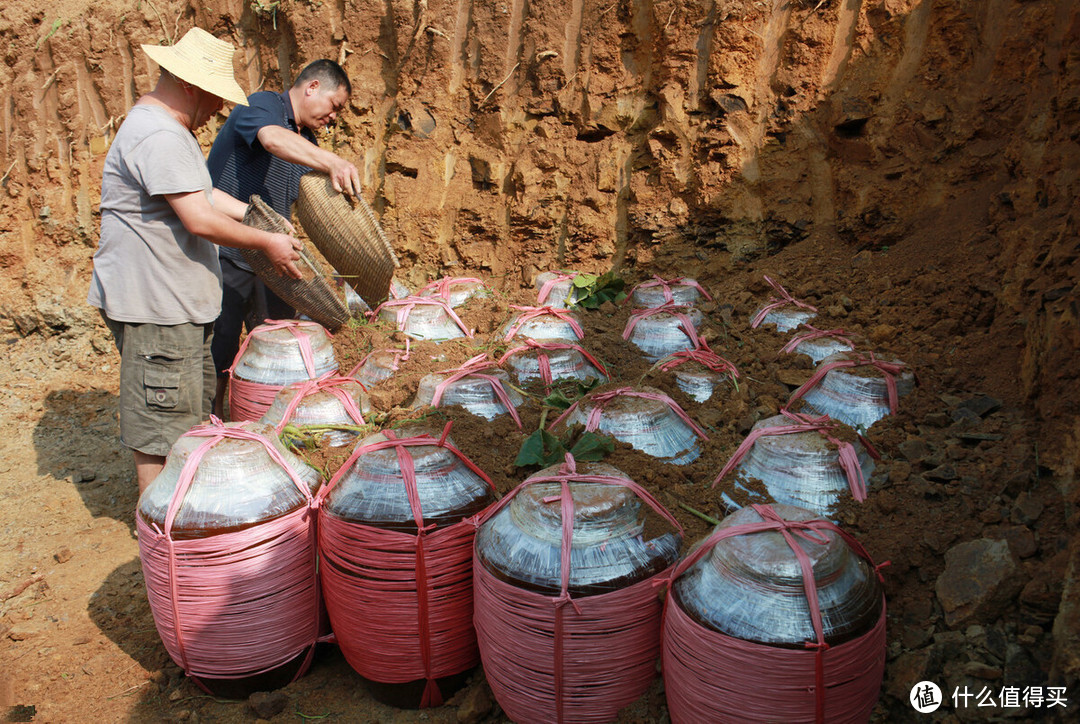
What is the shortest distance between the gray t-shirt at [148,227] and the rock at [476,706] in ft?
6.83

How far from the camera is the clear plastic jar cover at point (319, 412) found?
2.80 m

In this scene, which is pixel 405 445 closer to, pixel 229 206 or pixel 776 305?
pixel 229 206

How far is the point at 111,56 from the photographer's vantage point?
20.2ft

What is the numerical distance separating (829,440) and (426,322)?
95.4 inches

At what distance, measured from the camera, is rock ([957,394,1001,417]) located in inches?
105

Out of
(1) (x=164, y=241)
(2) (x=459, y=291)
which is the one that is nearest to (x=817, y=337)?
(2) (x=459, y=291)

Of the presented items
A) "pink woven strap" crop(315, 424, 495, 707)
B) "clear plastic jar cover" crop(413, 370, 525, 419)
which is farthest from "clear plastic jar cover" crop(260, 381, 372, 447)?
"pink woven strap" crop(315, 424, 495, 707)

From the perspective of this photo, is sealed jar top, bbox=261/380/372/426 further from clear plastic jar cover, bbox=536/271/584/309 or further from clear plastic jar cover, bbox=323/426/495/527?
clear plastic jar cover, bbox=536/271/584/309

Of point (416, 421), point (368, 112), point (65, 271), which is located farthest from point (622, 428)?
point (65, 271)

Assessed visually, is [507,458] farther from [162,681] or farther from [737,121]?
[737,121]

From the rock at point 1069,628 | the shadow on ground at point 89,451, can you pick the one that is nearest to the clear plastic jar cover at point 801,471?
the rock at point 1069,628

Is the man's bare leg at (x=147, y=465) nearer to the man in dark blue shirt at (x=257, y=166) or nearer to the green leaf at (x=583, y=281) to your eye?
the man in dark blue shirt at (x=257, y=166)

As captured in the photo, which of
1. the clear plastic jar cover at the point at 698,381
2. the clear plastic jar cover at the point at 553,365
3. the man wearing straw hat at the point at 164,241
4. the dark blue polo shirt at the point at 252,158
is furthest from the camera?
the dark blue polo shirt at the point at 252,158

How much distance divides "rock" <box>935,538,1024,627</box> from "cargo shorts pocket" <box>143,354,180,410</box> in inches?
121
